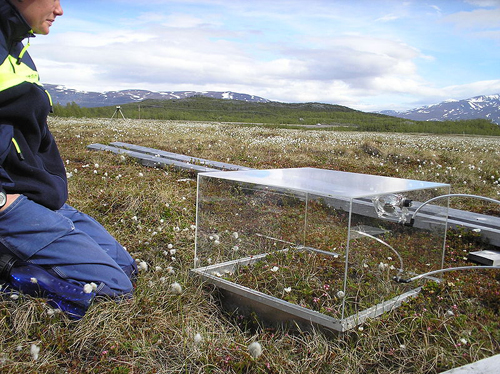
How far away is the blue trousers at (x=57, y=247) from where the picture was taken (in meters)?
2.87

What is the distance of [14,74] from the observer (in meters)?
2.86

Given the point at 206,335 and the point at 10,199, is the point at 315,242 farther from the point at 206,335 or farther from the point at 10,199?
the point at 10,199

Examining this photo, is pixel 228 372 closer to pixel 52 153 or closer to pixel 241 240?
pixel 241 240

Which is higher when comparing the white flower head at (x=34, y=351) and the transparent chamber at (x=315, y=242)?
the transparent chamber at (x=315, y=242)

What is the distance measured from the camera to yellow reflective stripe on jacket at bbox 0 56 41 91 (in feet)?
9.17

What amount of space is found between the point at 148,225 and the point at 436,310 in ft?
11.0

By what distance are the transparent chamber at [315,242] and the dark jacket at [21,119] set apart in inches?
57.3

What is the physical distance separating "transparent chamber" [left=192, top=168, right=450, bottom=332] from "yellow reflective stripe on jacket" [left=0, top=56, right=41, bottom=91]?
5.51ft

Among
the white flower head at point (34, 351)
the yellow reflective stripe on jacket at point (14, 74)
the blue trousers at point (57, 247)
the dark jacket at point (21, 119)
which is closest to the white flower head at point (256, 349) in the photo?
the blue trousers at point (57, 247)

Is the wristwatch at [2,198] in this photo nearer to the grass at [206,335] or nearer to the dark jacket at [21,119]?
the dark jacket at [21,119]

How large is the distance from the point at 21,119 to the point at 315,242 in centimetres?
252

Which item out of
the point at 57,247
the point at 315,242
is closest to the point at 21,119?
the point at 57,247

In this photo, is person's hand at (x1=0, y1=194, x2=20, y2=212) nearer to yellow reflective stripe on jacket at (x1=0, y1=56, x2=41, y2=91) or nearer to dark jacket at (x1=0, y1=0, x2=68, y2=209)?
dark jacket at (x1=0, y1=0, x2=68, y2=209)

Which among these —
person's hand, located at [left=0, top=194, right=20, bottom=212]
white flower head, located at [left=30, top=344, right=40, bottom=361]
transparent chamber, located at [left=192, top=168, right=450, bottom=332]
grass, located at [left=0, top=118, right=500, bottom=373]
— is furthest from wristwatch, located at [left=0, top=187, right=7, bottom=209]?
transparent chamber, located at [left=192, top=168, right=450, bottom=332]
